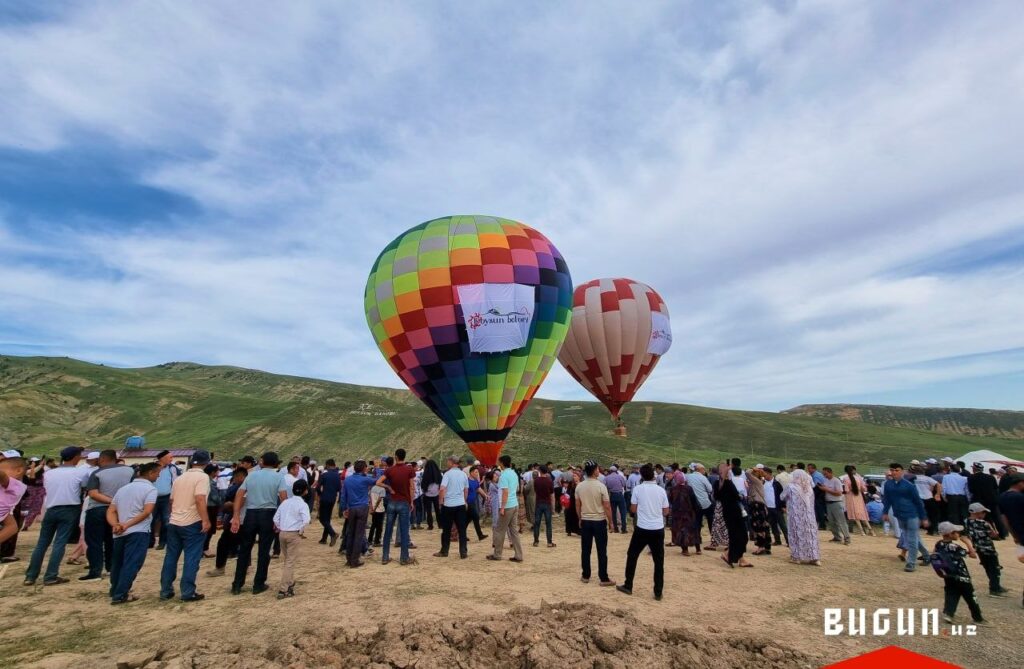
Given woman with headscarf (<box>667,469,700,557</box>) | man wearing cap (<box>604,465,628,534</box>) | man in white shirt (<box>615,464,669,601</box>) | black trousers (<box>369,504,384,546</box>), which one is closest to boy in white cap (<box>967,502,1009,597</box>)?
man in white shirt (<box>615,464,669,601</box>)

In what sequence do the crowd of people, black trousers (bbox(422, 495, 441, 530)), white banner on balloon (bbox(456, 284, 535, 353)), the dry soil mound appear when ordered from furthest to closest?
1. white banner on balloon (bbox(456, 284, 535, 353))
2. black trousers (bbox(422, 495, 441, 530))
3. the crowd of people
4. the dry soil mound

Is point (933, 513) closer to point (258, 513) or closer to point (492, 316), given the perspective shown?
point (492, 316)

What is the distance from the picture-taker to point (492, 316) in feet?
54.6

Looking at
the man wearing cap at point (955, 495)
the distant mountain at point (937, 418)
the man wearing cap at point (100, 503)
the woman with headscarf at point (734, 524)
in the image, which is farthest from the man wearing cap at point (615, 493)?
the distant mountain at point (937, 418)

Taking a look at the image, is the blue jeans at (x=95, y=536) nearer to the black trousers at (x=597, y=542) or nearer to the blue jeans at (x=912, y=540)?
the black trousers at (x=597, y=542)

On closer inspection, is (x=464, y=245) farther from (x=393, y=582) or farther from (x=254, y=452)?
(x=254, y=452)

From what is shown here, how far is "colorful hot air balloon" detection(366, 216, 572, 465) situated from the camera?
1680cm

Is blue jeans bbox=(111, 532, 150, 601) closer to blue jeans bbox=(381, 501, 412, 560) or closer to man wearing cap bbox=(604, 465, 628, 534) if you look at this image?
blue jeans bbox=(381, 501, 412, 560)

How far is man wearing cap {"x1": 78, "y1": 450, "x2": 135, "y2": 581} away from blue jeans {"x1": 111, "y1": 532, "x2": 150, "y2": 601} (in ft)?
3.01

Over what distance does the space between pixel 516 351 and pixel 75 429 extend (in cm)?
7309

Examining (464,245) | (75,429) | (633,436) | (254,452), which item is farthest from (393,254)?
(75,429)

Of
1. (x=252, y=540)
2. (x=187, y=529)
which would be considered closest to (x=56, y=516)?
(x=187, y=529)

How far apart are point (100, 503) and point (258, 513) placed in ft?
8.66

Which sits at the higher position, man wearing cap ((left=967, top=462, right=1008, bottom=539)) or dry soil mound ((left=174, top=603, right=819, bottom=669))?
man wearing cap ((left=967, top=462, right=1008, bottom=539))
